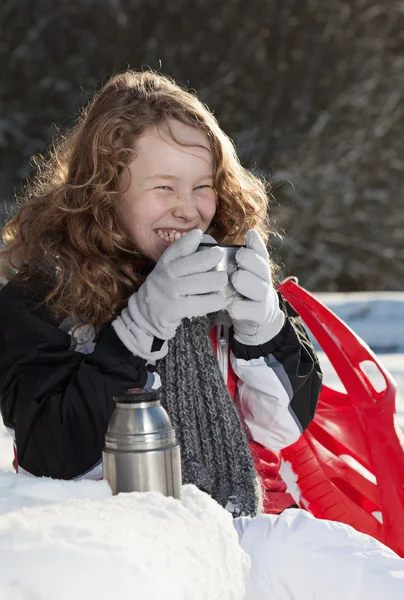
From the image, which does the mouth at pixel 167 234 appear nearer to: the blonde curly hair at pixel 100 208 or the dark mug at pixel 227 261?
the blonde curly hair at pixel 100 208

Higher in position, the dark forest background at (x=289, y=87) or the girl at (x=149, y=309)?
the dark forest background at (x=289, y=87)

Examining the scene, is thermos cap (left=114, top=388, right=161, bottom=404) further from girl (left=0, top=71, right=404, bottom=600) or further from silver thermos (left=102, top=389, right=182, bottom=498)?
girl (left=0, top=71, right=404, bottom=600)

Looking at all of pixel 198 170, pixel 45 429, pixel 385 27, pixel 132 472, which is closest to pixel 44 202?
pixel 198 170

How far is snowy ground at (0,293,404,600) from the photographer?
33.1 inches

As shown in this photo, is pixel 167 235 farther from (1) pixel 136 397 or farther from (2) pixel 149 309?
(1) pixel 136 397

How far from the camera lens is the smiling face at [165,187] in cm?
177

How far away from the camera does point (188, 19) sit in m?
10.9

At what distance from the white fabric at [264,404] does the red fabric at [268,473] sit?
24mm

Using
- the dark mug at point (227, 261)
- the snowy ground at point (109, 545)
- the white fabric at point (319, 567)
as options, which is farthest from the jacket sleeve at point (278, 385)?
the snowy ground at point (109, 545)

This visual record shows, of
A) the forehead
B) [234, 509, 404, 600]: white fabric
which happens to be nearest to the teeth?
the forehead

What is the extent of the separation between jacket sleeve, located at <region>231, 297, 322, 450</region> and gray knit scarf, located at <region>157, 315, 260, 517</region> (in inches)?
2.7

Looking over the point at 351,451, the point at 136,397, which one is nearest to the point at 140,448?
the point at 136,397

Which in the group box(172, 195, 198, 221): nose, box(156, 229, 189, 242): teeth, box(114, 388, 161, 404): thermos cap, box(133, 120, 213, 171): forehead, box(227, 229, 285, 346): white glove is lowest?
box(114, 388, 161, 404): thermos cap

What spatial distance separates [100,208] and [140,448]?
2.95ft
